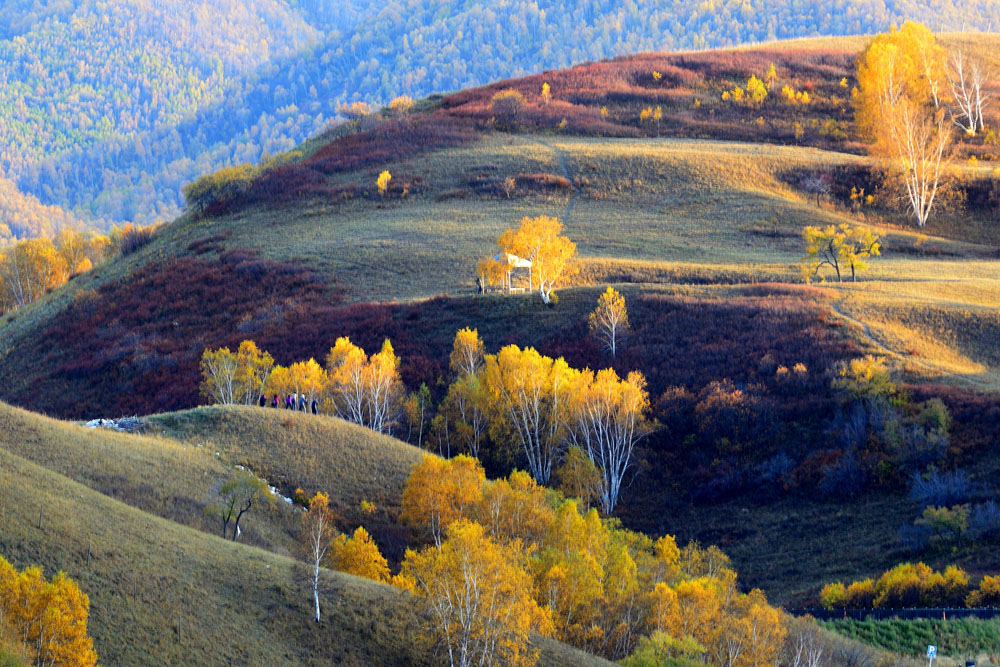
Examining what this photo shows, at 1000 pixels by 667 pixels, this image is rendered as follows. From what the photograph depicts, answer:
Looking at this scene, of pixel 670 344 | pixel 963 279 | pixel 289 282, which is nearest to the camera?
pixel 670 344

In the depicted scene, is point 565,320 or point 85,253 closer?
point 565,320

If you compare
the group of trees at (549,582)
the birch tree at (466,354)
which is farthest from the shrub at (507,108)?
the group of trees at (549,582)

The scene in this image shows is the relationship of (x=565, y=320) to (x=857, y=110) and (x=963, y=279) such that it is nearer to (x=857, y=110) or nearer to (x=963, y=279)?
(x=963, y=279)

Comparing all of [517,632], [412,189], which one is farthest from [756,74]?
[517,632]

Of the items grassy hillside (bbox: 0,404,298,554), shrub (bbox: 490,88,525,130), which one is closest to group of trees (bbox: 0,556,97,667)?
grassy hillside (bbox: 0,404,298,554)

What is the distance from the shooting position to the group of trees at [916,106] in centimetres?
9681

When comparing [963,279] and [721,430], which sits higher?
[963,279]

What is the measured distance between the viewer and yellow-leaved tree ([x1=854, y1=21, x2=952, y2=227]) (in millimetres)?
96438

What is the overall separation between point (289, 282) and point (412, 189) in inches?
955

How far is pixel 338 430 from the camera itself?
4991 centimetres

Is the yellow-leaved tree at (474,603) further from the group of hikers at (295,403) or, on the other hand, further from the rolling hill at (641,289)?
the group of hikers at (295,403)

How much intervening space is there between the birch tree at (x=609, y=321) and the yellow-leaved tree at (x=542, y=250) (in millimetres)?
4832

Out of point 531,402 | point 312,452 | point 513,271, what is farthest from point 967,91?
point 312,452

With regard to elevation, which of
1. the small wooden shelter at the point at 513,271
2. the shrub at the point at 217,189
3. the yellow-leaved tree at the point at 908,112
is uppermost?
the yellow-leaved tree at the point at 908,112
